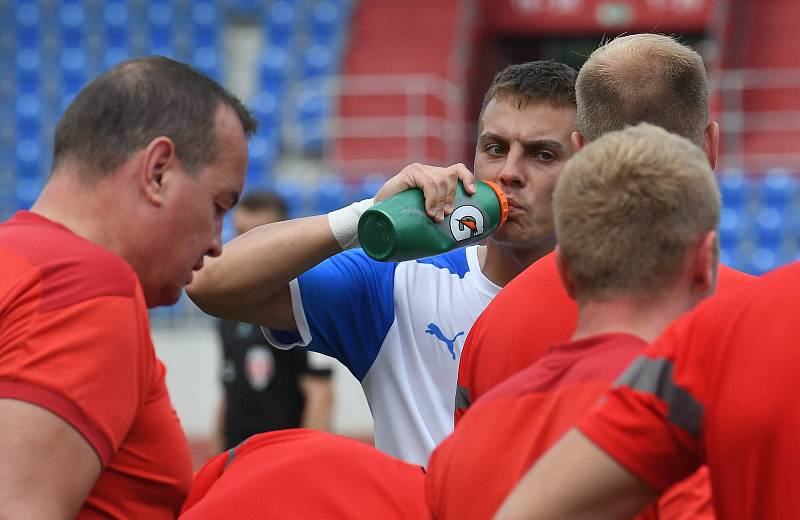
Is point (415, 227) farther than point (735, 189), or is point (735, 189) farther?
point (735, 189)

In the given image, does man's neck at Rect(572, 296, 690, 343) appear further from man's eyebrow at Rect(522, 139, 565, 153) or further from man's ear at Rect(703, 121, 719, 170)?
man's eyebrow at Rect(522, 139, 565, 153)

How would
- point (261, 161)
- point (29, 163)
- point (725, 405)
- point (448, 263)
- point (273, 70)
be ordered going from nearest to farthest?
point (725, 405), point (448, 263), point (261, 161), point (29, 163), point (273, 70)

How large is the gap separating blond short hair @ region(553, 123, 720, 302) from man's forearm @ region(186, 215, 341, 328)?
1.15 m

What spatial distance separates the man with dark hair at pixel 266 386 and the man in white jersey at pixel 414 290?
2.84m

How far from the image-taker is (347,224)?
284 centimetres

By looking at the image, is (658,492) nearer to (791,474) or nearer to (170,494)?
(791,474)

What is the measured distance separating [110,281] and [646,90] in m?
1.08

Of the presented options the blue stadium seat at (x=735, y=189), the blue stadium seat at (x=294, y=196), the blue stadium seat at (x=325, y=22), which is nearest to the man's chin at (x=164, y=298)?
the blue stadium seat at (x=294, y=196)

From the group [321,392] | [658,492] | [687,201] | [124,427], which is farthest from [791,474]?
[321,392]

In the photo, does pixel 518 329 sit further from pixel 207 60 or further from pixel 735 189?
pixel 207 60

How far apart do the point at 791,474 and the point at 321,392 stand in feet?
14.9

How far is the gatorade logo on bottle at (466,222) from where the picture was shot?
2639 millimetres

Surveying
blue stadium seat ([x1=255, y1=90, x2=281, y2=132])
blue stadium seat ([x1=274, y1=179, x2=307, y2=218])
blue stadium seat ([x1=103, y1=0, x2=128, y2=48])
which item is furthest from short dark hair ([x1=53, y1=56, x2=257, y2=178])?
blue stadium seat ([x1=103, y1=0, x2=128, y2=48])

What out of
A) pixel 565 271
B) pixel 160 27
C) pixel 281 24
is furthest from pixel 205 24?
pixel 565 271
